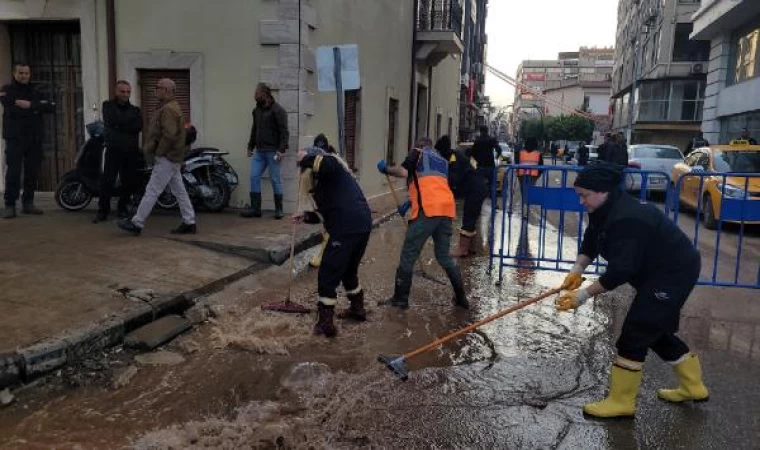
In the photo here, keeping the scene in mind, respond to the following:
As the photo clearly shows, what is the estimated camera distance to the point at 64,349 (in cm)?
439

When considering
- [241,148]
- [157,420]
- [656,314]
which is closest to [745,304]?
[656,314]

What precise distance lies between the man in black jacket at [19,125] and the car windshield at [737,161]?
38.2 feet

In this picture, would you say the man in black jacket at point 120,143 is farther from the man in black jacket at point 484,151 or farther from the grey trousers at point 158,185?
the man in black jacket at point 484,151

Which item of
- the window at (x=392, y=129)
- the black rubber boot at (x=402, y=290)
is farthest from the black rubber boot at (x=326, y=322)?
the window at (x=392, y=129)

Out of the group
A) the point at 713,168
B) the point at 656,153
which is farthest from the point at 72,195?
the point at 656,153

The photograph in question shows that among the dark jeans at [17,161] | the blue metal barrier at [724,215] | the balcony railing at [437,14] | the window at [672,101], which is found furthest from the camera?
the window at [672,101]

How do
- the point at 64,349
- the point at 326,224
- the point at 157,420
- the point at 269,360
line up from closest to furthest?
the point at 157,420, the point at 64,349, the point at 269,360, the point at 326,224

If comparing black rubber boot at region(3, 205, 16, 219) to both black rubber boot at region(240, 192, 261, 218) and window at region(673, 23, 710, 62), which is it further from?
window at region(673, 23, 710, 62)

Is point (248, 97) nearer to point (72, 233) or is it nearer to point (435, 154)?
point (72, 233)

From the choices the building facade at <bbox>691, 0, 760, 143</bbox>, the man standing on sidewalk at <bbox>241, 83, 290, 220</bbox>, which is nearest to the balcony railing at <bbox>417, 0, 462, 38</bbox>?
the building facade at <bbox>691, 0, 760, 143</bbox>

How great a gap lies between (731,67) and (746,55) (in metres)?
2.00

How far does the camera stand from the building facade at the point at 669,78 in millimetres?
41688

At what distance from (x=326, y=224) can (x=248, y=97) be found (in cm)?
555

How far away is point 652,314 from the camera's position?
3.89 meters
